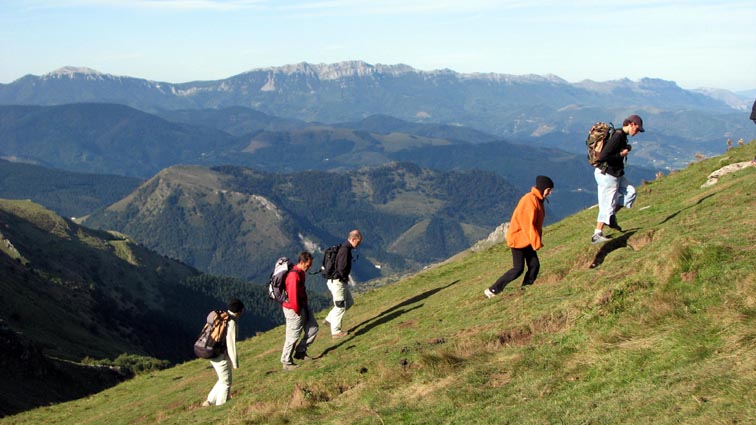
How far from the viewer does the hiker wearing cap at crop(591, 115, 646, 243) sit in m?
19.4

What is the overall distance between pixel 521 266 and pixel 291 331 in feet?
22.6

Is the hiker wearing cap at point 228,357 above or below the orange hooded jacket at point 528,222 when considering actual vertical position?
below

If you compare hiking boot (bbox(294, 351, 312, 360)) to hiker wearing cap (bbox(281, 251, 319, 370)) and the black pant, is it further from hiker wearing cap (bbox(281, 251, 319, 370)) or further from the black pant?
the black pant

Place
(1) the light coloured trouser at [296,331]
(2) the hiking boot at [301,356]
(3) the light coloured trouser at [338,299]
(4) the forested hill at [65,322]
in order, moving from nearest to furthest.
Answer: (1) the light coloured trouser at [296,331] → (2) the hiking boot at [301,356] → (3) the light coloured trouser at [338,299] → (4) the forested hill at [65,322]

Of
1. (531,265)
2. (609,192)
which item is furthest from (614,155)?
(531,265)

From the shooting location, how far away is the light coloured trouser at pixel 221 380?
57.8ft

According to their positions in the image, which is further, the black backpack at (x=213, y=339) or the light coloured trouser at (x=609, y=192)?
the light coloured trouser at (x=609, y=192)

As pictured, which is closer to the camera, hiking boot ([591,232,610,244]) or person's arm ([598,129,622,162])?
person's arm ([598,129,622,162])

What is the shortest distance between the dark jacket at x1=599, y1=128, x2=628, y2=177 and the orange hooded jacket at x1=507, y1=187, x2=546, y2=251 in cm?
280

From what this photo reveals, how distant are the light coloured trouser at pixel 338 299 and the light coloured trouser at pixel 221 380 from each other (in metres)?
4.52

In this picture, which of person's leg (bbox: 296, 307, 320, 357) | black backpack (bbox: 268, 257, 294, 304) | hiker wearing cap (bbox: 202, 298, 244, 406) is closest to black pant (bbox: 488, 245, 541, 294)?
person's leg (bbox: 296, 307, 320, 357)

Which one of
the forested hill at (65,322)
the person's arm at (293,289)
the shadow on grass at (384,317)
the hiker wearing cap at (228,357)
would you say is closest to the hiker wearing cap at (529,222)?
the person's arm at (293,289)

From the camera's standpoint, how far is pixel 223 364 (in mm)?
17641

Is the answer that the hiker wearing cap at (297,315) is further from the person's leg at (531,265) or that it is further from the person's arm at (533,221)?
the person's leg at (531,265)
